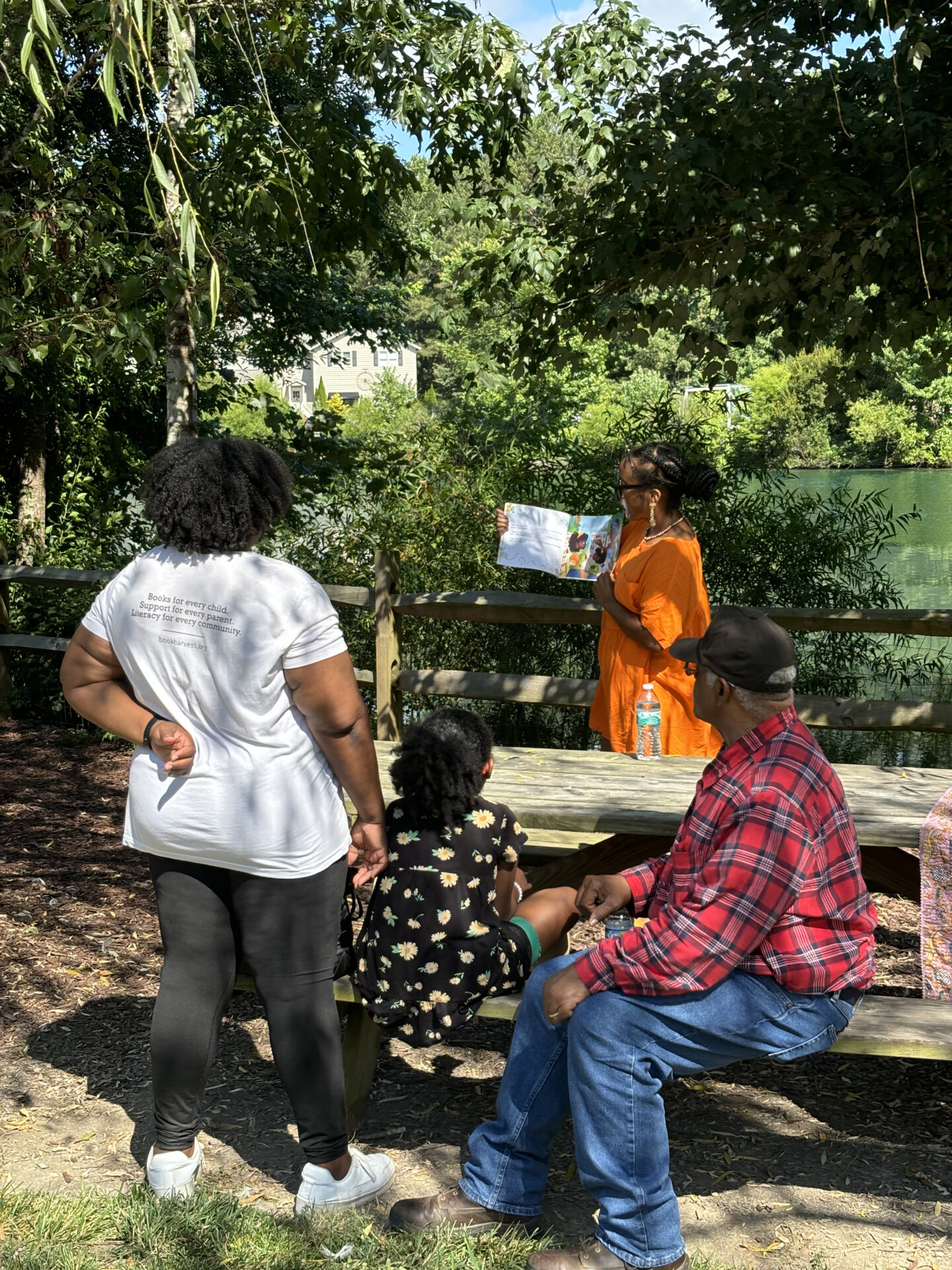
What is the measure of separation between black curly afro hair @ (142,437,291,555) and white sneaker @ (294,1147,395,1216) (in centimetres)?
141

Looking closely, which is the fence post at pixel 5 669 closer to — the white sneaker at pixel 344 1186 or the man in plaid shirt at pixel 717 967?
the white sneaker at pixel 344 1186

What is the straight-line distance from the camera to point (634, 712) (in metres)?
4.27

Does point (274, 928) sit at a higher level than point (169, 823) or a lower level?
lower

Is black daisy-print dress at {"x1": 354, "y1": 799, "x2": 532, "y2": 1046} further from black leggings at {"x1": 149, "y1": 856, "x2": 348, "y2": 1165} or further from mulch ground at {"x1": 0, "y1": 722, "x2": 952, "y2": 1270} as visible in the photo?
mulch ground at {"x1": 0, "y1": 722, "x2": 952, "y2": 1270}

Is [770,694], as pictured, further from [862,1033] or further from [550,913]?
[550,913]

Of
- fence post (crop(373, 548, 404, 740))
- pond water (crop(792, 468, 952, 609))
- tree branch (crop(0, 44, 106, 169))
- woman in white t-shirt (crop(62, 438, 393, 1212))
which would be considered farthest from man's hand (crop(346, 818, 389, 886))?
pond water (crop(792, 468, 952, 609))

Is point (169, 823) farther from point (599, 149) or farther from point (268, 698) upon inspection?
point (599, 149)

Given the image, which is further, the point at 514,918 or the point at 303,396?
the point at 303,396

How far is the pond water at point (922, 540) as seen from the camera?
10.2 meters

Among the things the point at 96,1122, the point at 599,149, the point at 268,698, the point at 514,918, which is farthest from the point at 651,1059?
the point at 599,149

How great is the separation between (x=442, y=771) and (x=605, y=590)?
1.56 m

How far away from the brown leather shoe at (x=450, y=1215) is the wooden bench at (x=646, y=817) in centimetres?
40

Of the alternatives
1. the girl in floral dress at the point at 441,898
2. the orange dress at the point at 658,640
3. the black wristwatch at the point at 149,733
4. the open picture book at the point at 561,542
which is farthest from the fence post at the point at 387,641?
the black wristwatch at the point at 149,733

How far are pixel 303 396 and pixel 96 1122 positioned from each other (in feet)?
200
